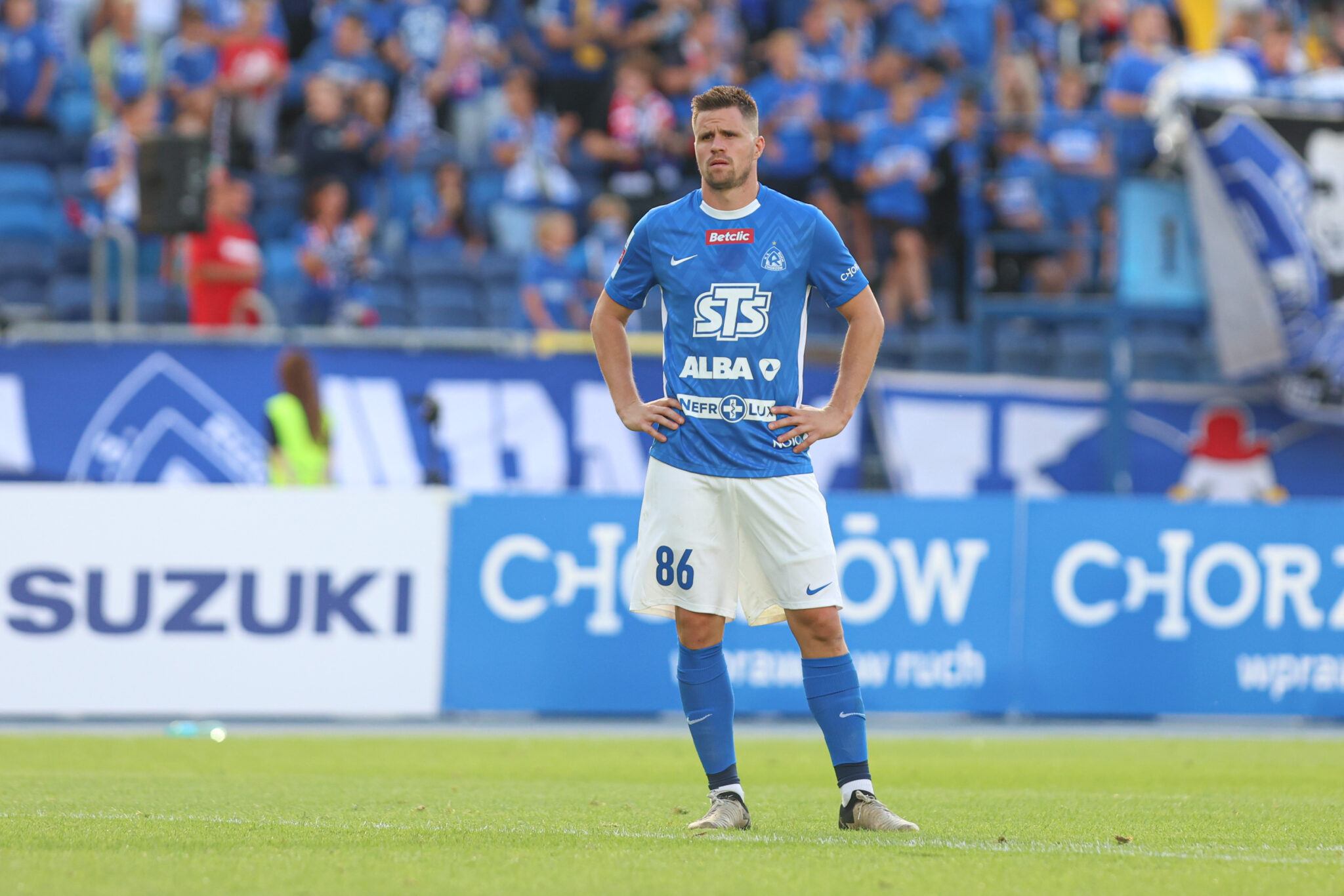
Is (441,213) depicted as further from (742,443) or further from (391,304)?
(742,443)

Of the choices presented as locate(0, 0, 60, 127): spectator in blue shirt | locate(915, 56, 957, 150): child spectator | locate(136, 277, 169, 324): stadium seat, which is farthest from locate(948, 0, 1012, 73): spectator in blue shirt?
locate(0, 0, 60, 127): spectator in blue shirt

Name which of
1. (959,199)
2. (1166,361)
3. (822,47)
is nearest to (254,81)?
(822,47)

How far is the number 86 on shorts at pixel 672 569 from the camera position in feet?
18.7

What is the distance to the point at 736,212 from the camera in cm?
582

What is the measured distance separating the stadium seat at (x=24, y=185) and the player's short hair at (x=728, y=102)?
1142 cm

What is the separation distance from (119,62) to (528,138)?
3696 mm

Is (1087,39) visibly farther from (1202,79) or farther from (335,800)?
(335,800)

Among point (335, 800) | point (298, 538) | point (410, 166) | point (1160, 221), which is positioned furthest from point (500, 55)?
point (335, 800)

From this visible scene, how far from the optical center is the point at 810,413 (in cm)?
570

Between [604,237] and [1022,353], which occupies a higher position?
[604,237]

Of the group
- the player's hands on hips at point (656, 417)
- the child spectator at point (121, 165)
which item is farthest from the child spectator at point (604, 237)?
the player's hands on hips at point (656, 417)

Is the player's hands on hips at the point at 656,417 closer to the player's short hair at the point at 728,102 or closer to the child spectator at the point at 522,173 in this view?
the player's short hair at the point at 728,102

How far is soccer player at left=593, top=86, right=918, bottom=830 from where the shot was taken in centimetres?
568

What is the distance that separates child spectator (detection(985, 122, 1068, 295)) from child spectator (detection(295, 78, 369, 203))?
18.3ft
